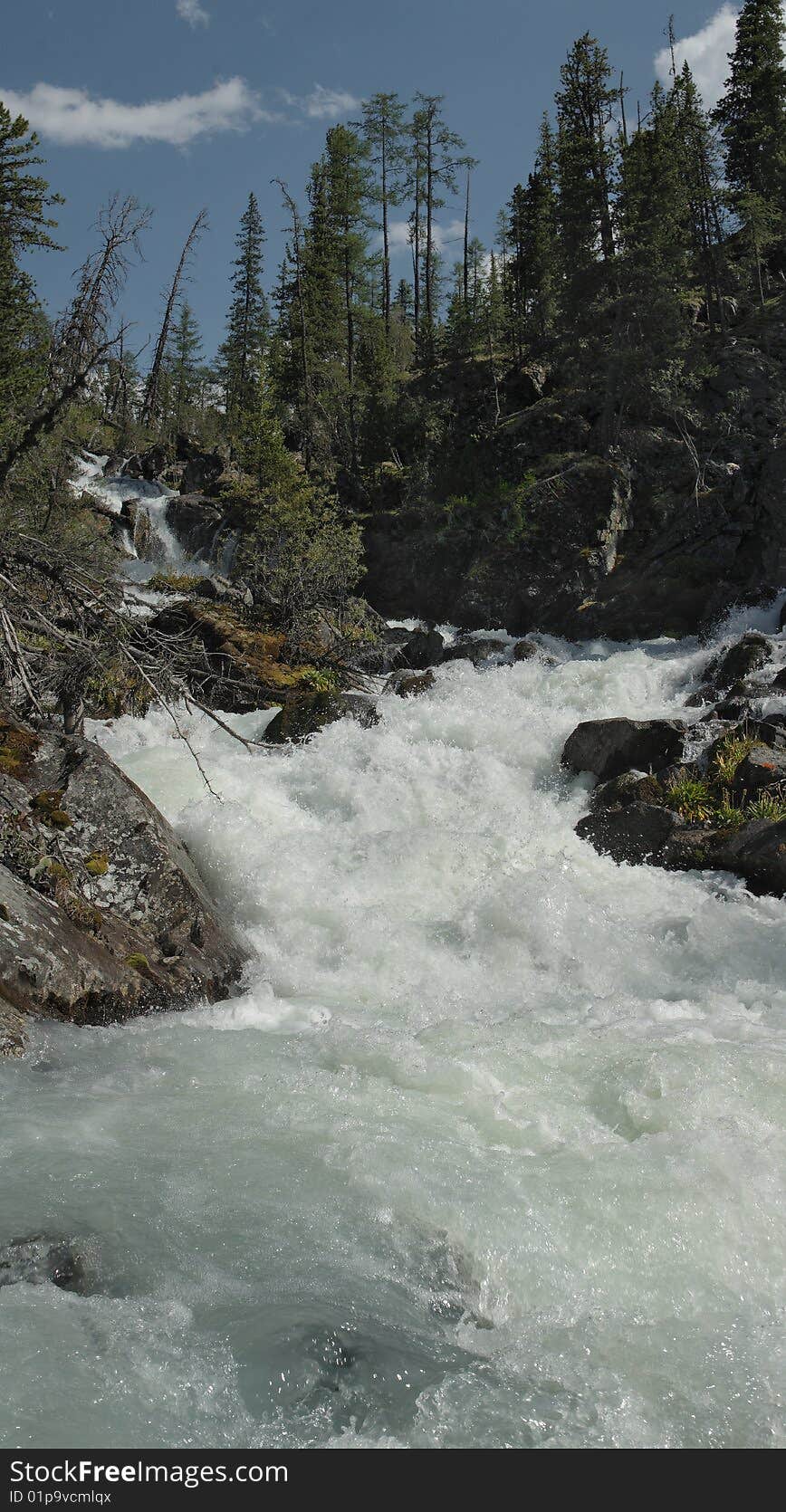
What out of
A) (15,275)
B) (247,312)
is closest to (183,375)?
(247,312)

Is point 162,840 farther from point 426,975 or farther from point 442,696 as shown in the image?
point 442,696

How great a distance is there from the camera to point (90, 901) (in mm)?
7570

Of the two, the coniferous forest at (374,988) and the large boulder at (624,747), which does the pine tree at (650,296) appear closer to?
the coniferous forest at (374,988)

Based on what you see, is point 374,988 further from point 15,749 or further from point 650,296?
point 650,296

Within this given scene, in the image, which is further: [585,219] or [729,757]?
[585,219]

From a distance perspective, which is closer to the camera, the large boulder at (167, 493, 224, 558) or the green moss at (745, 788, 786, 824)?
the green moss at (745, 788, 786, 824)

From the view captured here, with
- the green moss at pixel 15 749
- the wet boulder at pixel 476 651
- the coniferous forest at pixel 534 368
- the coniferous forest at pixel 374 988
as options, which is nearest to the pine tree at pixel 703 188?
the coniferous forest at pixel 534 368

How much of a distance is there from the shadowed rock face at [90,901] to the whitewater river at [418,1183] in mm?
321

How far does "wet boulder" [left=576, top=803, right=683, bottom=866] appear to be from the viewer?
11.6 m

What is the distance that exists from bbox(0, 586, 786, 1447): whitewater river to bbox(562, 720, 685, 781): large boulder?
12.4 ft

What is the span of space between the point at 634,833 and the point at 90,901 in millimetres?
7380

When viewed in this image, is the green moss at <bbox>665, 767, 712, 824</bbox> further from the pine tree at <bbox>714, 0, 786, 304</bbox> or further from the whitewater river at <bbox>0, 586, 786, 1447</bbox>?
the pine tree at <bbox>714, 0, 786, 304</bbox>

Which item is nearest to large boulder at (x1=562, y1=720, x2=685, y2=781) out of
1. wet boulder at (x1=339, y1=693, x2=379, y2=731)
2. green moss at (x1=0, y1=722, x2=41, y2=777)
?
wet boulder at (x1=339, y1=693, x2=379, y2=731)
